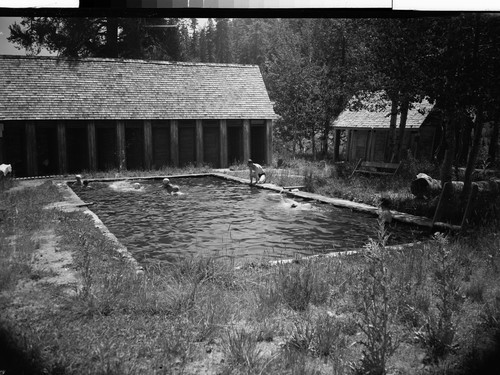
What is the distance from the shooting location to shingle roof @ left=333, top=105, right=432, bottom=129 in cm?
721

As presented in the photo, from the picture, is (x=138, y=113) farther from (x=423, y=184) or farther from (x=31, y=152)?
(x=423, y=184)

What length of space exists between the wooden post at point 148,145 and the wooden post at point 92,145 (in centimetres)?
69

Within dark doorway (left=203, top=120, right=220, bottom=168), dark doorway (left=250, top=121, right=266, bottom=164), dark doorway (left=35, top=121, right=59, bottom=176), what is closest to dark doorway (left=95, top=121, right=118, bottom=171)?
dark doorway (left=35, top=121, right=59, bottom=176)

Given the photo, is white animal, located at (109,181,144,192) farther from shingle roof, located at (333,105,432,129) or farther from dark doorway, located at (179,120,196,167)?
shingle roof, located at (333,105,432,129)

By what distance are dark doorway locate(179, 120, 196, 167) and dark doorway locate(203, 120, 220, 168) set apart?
18 centimetres

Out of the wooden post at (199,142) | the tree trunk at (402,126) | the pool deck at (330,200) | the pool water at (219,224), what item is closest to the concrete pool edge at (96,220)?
the pool water at (219,224)

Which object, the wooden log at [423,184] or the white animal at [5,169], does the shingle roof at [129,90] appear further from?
the wooden log at [423,184]

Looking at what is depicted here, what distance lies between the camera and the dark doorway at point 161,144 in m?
5.88

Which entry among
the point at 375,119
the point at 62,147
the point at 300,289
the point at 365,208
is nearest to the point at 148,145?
the point at 62,147

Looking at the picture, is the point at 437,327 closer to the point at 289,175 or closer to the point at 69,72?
the point at 289,175

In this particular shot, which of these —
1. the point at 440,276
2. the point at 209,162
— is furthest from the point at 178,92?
the point at 440,276

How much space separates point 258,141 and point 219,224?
1539 mm

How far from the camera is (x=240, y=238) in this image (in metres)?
5.90

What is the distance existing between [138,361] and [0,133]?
318 cm
